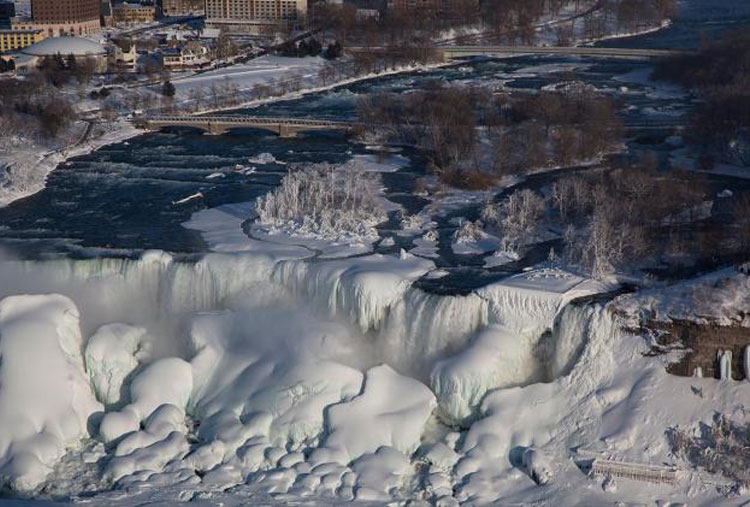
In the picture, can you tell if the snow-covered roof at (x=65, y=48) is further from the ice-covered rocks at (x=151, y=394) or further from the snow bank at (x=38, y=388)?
the ice-covered rocks at (x=151, y=394)

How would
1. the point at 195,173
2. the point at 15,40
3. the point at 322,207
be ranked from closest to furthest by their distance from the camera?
the point at 322,207
the point at 195,173
the point at 15,40

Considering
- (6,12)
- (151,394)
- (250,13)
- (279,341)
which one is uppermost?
(6,12)

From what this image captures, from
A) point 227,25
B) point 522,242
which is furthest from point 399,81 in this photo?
point 522,242

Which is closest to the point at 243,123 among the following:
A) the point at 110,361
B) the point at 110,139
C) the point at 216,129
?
the point at 216,129

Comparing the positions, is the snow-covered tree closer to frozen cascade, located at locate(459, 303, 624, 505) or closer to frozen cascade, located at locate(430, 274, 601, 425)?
frozen cascade, located at locate(430, 274, 601, 425)

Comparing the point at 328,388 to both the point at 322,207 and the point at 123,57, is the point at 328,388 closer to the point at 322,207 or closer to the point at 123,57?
the point at 322,207

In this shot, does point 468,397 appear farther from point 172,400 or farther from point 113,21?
point 113,21

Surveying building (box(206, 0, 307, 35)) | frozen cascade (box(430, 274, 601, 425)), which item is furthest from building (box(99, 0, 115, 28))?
frozen cascade (box(430, 274, 601, 425))
